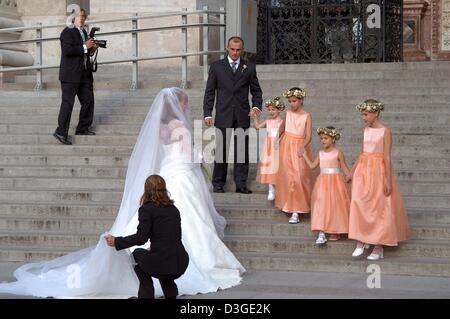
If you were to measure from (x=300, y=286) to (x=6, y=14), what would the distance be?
11.4m

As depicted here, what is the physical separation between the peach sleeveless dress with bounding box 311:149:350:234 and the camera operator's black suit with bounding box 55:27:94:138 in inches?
186

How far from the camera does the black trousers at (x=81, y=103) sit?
49.6 feet

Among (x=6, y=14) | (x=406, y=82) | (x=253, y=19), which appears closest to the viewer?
(x=406, y=82)

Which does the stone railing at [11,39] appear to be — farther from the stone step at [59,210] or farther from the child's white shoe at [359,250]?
the child's white shoe at [359,250]

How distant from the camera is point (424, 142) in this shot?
14.3 m

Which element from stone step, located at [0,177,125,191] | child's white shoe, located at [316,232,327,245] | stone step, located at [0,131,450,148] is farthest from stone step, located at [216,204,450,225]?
stone step, located at [0,177,125,191]

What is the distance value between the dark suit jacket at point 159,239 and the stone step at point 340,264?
2.84 meters

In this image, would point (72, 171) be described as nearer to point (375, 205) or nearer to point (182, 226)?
point (182, 226)

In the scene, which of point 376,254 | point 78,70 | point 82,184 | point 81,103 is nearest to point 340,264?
point 376,254
